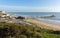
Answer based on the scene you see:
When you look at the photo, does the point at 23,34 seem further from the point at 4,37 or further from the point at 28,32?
the point at 4,37

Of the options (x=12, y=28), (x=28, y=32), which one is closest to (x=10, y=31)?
(x=12, y=28)

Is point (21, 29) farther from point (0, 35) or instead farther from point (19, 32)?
point (0, 35)

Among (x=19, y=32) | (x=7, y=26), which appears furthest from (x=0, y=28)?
(x=19, y=32)

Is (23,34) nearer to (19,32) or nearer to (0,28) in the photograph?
(19,32)

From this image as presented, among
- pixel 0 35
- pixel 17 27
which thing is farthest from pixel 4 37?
pixel 17 27

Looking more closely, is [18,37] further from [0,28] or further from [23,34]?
[0,28]
